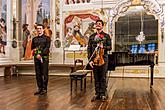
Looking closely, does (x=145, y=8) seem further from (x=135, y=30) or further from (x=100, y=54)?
(x=100, y=54)

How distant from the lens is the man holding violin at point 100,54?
5598 mm

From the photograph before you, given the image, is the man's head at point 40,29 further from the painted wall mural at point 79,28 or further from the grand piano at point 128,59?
the painted wall mural at point 79,28

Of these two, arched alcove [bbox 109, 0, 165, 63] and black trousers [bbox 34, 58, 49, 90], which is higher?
arched alcove [bbox 109, 0, 165, 63]

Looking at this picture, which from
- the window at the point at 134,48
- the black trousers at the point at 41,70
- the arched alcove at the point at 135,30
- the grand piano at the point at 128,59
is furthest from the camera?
the window at the point at 134,48

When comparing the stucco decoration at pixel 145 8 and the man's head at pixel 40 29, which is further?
the stucco decoration at pixel 145 8

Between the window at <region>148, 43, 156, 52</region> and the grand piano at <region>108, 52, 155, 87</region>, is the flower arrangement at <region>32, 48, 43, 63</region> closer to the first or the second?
the grand piano at <region>108, 52, 155, 87</region>

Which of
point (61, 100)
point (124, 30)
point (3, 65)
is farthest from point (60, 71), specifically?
point (61, 100)

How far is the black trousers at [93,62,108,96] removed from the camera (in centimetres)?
566

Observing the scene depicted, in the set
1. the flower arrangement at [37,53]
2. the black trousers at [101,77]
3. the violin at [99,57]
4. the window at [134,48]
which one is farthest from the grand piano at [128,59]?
the window at [134,48]

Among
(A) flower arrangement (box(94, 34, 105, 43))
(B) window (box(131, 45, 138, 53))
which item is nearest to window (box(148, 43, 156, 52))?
(B) window (box(131, 45, 138, 53))

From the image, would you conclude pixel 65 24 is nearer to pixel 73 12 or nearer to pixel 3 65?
pixel 73 12

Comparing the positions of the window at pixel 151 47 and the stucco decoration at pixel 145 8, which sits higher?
the stucco decoration at pixel 145 8

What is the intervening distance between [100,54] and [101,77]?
0.48m

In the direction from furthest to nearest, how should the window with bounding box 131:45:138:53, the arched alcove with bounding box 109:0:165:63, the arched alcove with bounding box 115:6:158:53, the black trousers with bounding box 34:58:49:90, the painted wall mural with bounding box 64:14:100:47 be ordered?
the painted wall mural with bounding box 64:14:100:47 → the window with bounding box 131:45:138:53 → the arched alcove with bounding box 115:6:158:53 → the arched alcove with bounding box 109:0:165:63 → the black trousers with bounding box 34:58:49:90
